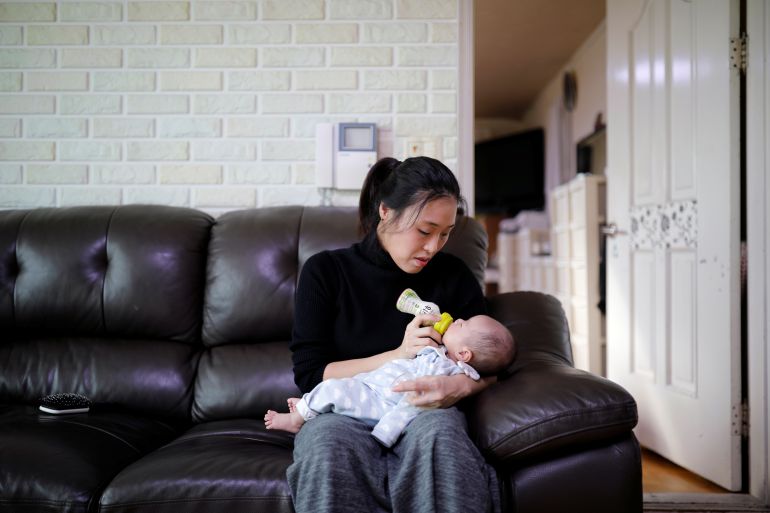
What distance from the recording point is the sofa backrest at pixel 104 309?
1840 millimetres

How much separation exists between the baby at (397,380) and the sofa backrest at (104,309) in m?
0.62

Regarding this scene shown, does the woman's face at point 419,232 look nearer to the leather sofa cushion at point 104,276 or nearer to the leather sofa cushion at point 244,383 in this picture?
the leather sofa cushion at point 244,383

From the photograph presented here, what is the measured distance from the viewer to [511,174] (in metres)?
6.75

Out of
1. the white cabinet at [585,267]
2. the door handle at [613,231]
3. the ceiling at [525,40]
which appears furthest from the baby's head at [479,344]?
the ceiling at [525,40]

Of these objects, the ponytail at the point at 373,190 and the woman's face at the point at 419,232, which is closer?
the woman's face at the point at 419,232

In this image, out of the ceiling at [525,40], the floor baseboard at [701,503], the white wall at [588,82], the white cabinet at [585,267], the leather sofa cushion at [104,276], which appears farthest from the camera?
the white wall at [588,82]

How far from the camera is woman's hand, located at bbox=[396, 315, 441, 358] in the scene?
1.40 meters

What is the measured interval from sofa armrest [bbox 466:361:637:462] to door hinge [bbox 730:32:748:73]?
4.99 feet

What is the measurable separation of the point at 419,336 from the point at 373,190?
1.74ft

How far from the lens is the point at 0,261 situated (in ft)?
6.44

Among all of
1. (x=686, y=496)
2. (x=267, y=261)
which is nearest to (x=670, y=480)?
(x=686, y=496)

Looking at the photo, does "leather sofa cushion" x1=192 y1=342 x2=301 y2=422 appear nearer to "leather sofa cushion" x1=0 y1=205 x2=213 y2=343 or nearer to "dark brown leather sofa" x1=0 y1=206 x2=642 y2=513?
→ "dark brown leather sofa" x1=0 y1=206 x2=642 y2=513

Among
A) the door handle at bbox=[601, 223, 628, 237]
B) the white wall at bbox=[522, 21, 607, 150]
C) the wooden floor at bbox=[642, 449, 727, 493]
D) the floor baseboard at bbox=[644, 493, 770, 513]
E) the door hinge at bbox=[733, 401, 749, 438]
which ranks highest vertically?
the white wall at bbox=[522, 21, 607, 150]

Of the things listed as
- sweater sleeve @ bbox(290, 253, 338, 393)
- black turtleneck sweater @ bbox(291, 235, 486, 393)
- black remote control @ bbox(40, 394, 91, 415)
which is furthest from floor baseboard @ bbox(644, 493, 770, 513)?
black remote control @ bbox(40, 394, 91, 415)
